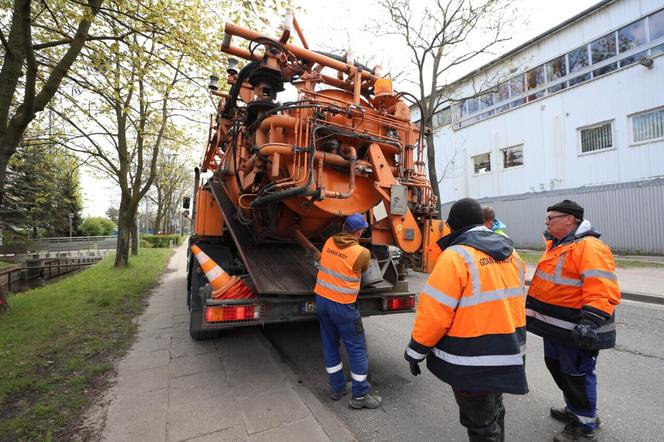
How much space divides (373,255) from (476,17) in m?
11.9

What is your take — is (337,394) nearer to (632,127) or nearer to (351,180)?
(351,180)

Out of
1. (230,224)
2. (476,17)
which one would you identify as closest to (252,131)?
(230,224)

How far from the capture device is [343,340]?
3.05 m

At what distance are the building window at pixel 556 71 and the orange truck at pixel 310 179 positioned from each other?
46.9 ft

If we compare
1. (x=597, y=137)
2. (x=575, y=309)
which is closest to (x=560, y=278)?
(x=575, y=309)

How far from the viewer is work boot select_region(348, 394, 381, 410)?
294 centimetres

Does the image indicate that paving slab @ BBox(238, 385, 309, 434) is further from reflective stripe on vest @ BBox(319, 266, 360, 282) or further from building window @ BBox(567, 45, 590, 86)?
building window @ BBox(567, 45, 590, 86)

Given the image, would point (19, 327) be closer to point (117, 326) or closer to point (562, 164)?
point (117, 326)

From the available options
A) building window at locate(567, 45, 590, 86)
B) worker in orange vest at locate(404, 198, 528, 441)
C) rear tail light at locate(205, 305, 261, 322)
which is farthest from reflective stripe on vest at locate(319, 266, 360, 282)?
building window at locate(567, 45, 590, 86)

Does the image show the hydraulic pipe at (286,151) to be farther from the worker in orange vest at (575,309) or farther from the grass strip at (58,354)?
the grass strip at (58,354)

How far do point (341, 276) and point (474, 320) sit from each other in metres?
1.33

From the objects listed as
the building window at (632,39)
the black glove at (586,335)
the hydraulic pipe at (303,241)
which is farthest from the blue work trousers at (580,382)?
the building window at (632,39)

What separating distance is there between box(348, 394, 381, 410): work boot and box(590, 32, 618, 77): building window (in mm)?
15604

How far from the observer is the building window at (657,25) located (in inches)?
455
